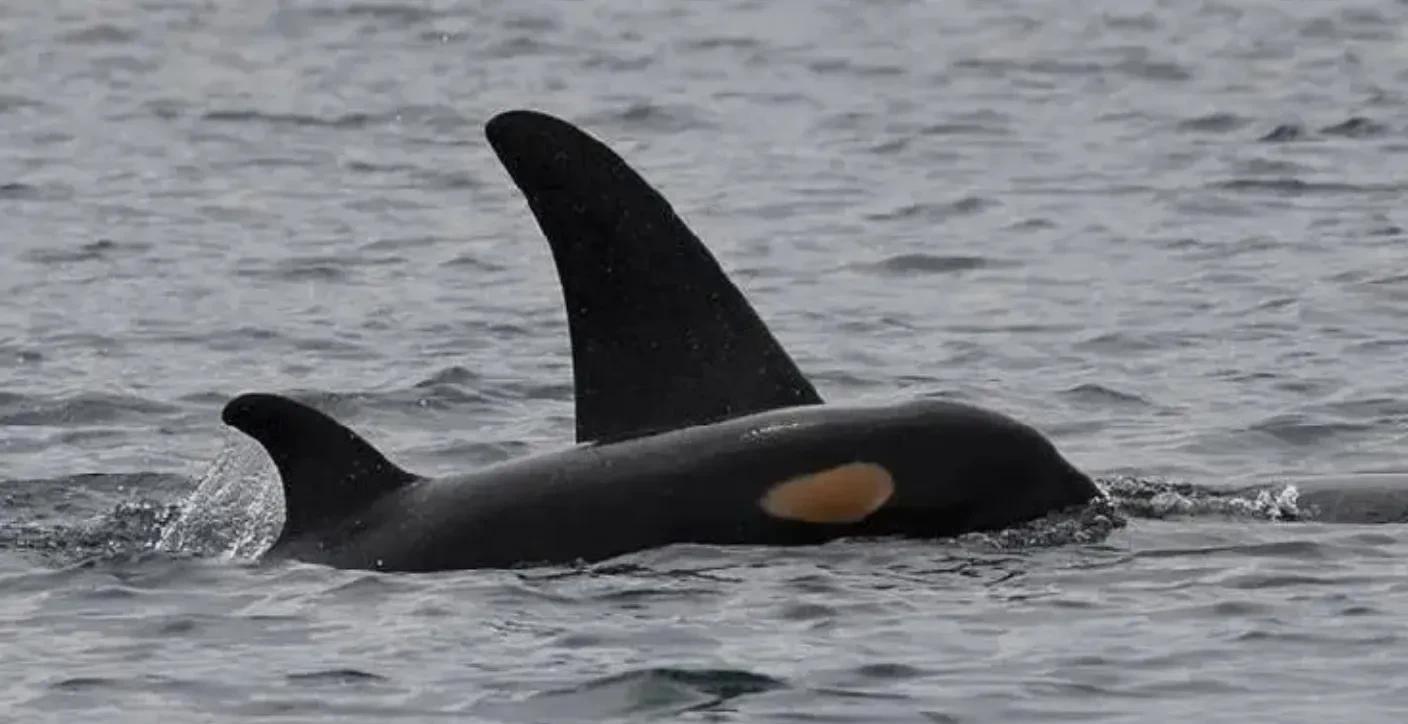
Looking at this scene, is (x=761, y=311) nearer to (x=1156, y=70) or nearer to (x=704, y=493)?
(x=704, y=493)

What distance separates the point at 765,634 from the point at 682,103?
66.0 ft

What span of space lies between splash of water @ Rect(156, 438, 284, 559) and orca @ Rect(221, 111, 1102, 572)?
689 mm

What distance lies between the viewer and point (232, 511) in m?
16.0

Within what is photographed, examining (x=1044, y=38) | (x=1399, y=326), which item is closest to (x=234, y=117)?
(x=1044, y=38)

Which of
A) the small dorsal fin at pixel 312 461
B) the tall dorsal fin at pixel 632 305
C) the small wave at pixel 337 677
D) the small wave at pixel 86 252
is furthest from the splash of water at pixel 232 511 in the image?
the small wave at pixel 86 252

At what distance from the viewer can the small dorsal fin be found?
14273mm

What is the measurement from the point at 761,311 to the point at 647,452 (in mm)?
8361

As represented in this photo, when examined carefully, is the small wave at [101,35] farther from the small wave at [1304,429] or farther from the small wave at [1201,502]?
the small wave at [1201,502]

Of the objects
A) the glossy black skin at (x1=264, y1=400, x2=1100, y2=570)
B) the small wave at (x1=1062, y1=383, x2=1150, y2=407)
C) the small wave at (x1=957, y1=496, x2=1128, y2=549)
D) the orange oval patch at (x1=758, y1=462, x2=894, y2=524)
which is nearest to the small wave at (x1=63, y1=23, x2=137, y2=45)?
the small wave at (x1=1062, y1=383, x2=1150, y2=407)

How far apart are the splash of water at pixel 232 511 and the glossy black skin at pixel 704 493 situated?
809mm

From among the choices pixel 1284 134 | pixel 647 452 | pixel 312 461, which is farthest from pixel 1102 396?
pixel 1284 134

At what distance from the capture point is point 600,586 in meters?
13.8

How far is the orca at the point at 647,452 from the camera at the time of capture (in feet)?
46.4

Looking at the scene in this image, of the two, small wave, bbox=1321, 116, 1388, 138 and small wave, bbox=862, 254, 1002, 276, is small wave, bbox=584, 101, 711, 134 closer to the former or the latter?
small wave, bbox=1321, 116, 1388, 138
